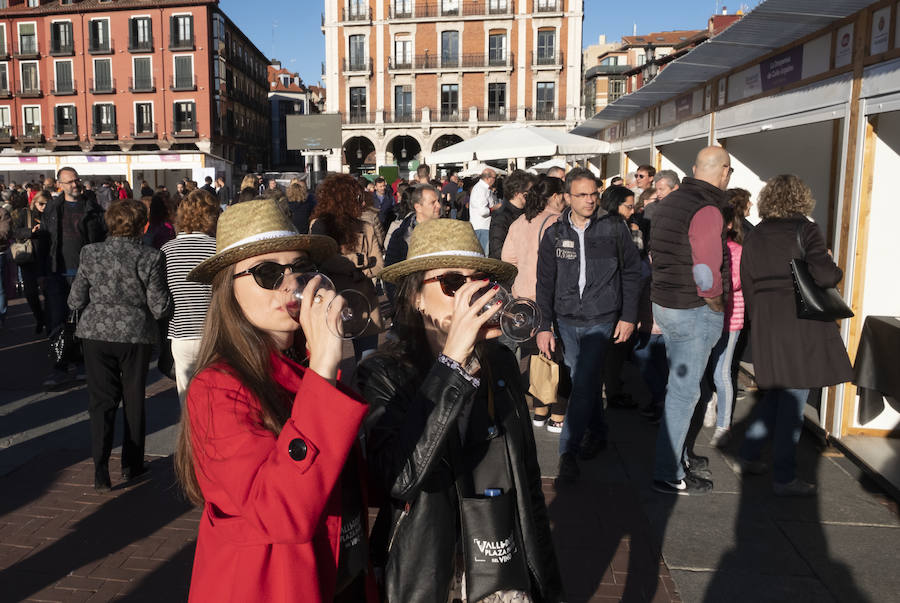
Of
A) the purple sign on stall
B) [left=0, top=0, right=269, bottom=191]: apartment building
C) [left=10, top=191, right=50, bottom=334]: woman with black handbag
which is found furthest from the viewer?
[left=0, top=0, right=269, bottom=191]: apartment building

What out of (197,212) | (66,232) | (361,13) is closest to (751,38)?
(197,212)

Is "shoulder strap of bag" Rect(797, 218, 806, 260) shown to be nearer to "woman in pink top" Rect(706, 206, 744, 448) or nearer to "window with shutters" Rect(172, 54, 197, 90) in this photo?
"woman in pink top" Rect(706, 206, 744, 448)

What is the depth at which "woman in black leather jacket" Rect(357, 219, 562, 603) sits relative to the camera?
5.13ft

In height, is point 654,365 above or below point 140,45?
below

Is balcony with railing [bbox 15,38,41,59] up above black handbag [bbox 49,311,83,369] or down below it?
above

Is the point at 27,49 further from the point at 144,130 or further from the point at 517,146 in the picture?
the point at 517,146

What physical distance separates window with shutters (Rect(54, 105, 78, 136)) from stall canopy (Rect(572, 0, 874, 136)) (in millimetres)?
50647

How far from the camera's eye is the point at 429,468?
1570 mm

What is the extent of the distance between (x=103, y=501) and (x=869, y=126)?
5338mm

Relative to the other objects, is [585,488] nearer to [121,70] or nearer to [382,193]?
[382,193]

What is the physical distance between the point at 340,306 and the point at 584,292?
347cm

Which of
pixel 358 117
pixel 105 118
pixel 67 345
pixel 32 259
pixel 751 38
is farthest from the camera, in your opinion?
pixel 358 117

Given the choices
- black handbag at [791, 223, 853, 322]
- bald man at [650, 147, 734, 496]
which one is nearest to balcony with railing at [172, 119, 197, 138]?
bald man at [650, 147, 734, 496]

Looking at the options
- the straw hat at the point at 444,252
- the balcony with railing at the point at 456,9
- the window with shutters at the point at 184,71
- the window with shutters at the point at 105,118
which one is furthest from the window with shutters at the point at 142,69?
the straw hat at the point at 444,252
